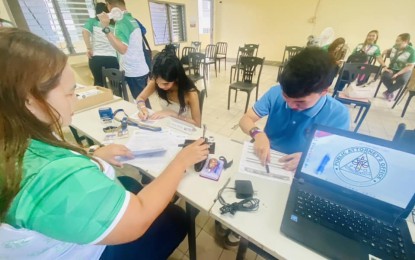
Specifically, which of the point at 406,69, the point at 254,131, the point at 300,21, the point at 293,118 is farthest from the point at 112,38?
the point at 300,21

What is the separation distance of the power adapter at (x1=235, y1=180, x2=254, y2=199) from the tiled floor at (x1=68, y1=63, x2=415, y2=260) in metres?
0.76

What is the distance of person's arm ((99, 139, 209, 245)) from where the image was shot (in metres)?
0.47

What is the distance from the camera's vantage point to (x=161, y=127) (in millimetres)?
1266

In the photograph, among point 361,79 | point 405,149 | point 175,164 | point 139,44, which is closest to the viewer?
point 405,149

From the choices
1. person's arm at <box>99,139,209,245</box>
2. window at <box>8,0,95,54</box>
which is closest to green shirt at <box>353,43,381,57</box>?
person's arm at <box>99,139,209,245</box>

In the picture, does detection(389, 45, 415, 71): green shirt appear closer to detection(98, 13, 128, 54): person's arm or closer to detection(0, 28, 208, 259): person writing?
detection(98, 13, 128, 54): person's arm

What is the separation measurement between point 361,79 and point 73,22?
4.77m

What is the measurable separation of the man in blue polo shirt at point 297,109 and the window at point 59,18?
133 inches

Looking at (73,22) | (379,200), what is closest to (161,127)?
(379,200)

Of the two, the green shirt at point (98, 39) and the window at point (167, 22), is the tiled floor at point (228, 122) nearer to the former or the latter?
the green shirt at point (98, 39)

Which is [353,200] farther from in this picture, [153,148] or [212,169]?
[153,148]

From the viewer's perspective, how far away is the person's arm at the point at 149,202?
47cm

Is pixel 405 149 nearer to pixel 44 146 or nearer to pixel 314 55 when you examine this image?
pixel 314 55

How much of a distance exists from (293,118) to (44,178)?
1.14 meters
